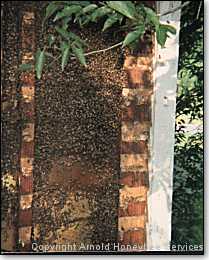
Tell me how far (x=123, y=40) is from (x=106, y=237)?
49 centimetres

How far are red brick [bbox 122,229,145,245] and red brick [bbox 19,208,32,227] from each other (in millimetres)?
241

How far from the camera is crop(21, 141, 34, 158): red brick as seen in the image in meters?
2.02

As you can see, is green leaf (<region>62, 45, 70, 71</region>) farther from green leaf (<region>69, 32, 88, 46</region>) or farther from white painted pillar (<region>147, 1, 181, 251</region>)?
white painted pillar (<region>147, 1, 181, 251</region>)

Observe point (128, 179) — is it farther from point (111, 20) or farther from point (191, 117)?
point (111, 20)

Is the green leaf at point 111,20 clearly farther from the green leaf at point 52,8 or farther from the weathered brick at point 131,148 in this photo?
the weathered brick at point 131,148

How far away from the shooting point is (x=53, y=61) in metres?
2.02

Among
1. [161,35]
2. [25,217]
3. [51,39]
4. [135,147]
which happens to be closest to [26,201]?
[25,217]

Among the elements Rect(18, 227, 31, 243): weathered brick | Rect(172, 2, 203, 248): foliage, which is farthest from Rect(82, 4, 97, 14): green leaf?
Rect(18, 227, 31, 243): weathered brick

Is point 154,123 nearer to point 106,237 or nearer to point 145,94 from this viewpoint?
point 145,94

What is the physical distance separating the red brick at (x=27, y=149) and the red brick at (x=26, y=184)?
5 centimetres

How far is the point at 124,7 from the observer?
76.7 inches

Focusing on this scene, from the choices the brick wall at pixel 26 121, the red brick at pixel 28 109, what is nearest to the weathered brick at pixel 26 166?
the brick wall at pixel 26 121

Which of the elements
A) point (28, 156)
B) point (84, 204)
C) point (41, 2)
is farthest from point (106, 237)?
point (41, 2)

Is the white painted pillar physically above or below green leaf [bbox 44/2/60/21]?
below
